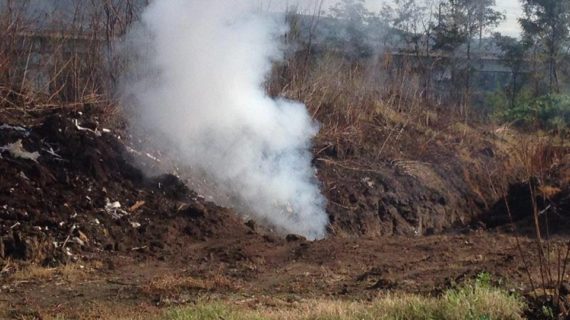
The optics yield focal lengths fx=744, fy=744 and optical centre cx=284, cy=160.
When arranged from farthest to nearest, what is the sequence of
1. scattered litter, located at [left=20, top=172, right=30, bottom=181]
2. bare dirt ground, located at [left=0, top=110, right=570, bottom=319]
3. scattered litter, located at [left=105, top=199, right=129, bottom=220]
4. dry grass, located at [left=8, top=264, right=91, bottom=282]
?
scattered litter, located at [left=105, top=199, right=129, bottom=220] < scattered litter, located at [left=20, top=172, right=30, bottom=181] < dry grass, located at [left=8, top=264, right=91, bottom=282] < bare dirt ground, located at [left=0, top=110, right=570, bottom=319]

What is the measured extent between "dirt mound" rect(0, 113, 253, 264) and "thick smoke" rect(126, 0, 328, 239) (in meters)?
0.85

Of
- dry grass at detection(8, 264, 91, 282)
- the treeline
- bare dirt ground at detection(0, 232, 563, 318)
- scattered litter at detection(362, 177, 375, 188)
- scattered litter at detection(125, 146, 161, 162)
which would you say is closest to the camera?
bare dirt ground at detection(0, 232, 563, 318)

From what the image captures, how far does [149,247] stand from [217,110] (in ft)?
10.1

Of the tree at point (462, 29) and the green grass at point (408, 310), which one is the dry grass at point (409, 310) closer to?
the green grass at point (408, 310)

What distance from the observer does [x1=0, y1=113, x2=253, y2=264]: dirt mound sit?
814 centimetres

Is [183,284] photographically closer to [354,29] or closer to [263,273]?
[263,273]

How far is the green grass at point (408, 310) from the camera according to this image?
17.0 ft

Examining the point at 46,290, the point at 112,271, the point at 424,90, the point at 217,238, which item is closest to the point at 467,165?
the point at 424,90

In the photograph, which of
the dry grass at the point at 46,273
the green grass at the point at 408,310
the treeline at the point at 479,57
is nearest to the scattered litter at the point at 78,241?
the dry grass at the point at 46,273

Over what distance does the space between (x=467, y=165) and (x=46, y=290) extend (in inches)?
416

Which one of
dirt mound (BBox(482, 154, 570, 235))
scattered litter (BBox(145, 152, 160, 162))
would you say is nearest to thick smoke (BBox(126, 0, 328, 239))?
scattered litter (BBox(145, 152, 160, 162))

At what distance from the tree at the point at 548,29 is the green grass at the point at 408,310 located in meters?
19.0

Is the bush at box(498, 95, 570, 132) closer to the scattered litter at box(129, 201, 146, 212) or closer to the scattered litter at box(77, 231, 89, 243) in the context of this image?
the scattered litter at box(129, 201, 146, 212)

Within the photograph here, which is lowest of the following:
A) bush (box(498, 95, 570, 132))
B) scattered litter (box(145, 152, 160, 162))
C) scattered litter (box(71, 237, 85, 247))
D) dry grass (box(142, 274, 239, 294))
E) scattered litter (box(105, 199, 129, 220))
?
dry grass (box(142, 274, 239, 294))
